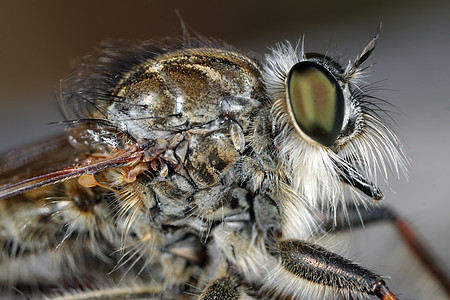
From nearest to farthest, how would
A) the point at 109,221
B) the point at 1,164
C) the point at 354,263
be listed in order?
Answer: the point at 354,263, the point at 109,221, the point at 1,164

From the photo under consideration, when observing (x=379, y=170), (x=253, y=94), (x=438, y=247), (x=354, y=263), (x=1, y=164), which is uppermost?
(x=1, y=164)

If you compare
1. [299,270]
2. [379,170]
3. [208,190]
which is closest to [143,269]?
[208,190]

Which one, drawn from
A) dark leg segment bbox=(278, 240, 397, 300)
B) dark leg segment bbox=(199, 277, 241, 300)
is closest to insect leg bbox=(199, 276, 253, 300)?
dark leg segment bbox=(199, 277, 241, 300)

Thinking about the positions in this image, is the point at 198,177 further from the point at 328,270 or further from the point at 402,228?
the point at 402,228

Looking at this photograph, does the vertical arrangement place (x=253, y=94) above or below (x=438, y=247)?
above

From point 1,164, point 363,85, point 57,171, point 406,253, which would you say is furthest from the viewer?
point 406,253

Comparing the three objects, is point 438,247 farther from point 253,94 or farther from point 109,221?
point 109,221

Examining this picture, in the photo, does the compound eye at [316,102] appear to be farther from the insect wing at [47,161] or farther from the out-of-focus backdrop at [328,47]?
the insect wing at [47,161]

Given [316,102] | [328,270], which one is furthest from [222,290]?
[316,102]
